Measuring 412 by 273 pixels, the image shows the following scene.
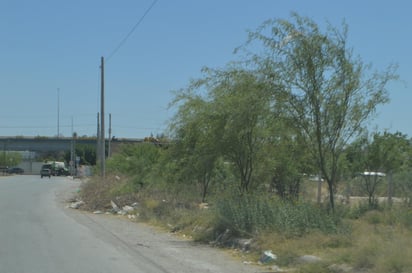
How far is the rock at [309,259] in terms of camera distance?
11.5 meters

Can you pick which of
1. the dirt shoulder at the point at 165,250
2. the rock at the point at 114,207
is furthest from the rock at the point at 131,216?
the dirt shoulder at the point at 165,250

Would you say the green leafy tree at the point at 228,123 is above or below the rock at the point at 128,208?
above

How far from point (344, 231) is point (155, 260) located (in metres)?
4.31

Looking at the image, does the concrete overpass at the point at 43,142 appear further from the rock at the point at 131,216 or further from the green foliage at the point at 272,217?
the green foliage at the point at 272,217

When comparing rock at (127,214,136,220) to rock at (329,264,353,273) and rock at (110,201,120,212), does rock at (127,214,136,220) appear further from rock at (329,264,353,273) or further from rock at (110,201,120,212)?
rock at (329,264,353,273)

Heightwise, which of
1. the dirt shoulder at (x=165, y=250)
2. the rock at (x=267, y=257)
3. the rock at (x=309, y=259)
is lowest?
the dirt shoulder at (x=165, y=250)

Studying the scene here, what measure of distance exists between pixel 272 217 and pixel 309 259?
3397 millimetres

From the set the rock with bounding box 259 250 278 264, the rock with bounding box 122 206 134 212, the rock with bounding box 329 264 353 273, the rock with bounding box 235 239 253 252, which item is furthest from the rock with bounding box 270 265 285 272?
the rock with bounding box 122 206 134 212

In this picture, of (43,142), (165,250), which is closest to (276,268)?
(165,250)

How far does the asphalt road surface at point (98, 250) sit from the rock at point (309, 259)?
2.73ft

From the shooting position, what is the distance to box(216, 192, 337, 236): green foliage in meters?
14.3

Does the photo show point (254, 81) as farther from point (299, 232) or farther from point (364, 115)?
point (299, 232)

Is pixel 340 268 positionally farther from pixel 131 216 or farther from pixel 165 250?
pixel 131 216

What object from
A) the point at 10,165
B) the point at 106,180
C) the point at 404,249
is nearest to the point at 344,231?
the point at 404,249
